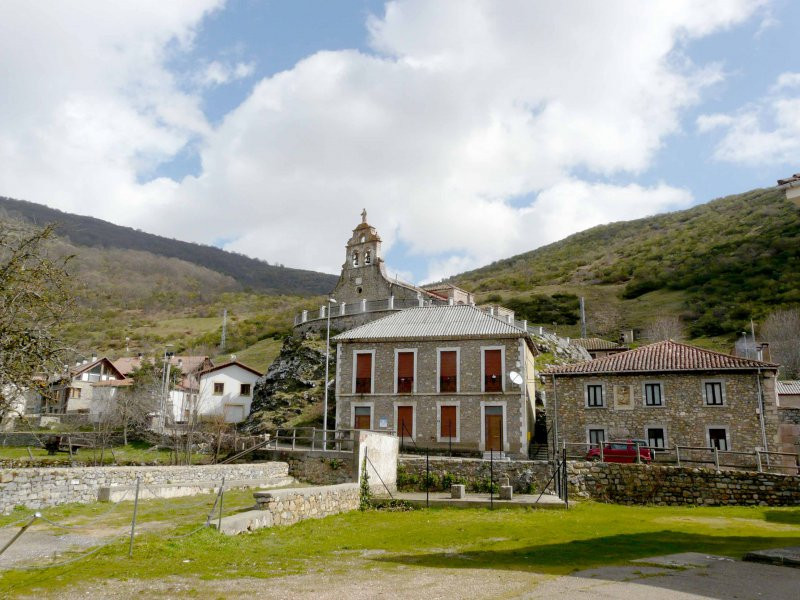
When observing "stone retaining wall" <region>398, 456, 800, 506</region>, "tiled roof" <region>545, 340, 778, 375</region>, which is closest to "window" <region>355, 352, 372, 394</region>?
"stone retaining wall" <region>398, 456, 800, 506</region>

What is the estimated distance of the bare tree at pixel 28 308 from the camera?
1651cm

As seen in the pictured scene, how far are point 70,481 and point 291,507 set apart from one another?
21.9 ft

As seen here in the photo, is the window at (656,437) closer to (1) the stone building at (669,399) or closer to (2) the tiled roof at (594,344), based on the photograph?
(1) the stone building at (669,399)

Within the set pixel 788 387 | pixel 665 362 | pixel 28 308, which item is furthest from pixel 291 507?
pixel 788 387

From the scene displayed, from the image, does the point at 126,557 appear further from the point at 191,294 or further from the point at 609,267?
the point at 191,294

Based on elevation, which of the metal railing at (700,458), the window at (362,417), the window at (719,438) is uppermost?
the window at (362,417)

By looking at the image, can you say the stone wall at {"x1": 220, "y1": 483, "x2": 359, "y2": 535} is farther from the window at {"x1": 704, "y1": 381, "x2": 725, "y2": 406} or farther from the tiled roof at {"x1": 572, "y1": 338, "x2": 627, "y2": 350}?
the tiled roof at {"x1": 572, "y1": 338, "x2": 627, "y2": 350}

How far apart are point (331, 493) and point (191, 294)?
431 ft

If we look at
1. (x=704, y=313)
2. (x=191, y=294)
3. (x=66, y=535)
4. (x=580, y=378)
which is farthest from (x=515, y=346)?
(x=191, y=294)

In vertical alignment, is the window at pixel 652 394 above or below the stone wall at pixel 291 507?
above

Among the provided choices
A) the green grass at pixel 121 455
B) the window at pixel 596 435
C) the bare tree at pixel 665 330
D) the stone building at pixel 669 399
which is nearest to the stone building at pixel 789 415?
the stone building at pixel 669 399

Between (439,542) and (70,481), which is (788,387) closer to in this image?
(439,542)

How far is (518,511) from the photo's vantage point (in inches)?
729

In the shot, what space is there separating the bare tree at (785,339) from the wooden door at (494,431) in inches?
1123
